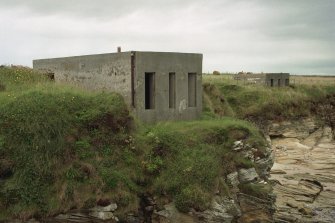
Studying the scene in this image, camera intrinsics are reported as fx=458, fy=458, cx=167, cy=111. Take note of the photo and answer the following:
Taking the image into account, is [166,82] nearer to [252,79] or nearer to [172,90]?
[172,90]

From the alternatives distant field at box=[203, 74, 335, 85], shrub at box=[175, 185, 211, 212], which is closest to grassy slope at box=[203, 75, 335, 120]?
distant field at box=[203, 74, 335, 85]

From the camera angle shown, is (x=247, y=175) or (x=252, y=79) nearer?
(x=247, y=175)

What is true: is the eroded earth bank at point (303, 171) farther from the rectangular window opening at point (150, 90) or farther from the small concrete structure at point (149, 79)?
the rectangular window opening at point (150, 90)

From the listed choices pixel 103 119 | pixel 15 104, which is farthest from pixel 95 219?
pixel 15 104

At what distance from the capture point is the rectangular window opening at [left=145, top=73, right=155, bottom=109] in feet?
58.6

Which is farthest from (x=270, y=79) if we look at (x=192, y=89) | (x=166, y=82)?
(x=166, y=82)

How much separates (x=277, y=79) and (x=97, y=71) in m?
22.2

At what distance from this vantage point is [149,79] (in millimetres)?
18016

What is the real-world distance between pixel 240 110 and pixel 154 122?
614 inches

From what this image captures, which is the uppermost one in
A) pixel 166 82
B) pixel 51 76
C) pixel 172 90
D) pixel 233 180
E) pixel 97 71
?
pixel 97 71

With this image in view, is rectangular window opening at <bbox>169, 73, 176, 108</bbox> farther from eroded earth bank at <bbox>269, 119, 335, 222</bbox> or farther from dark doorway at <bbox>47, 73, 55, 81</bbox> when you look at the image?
eroded earth bank at <bbox>269, 119, 335, 222</bbox>

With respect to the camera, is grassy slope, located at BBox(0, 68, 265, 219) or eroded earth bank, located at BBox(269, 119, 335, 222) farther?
eroded earth bank, located at BBox(269, 119, 335, 222)

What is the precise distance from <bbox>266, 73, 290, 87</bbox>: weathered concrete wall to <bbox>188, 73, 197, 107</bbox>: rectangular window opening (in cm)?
1845

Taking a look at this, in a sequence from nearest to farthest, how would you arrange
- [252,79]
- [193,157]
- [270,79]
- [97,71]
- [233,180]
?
[193,157] → [233,180] → [97,71] → [270,79] → [252,79]
